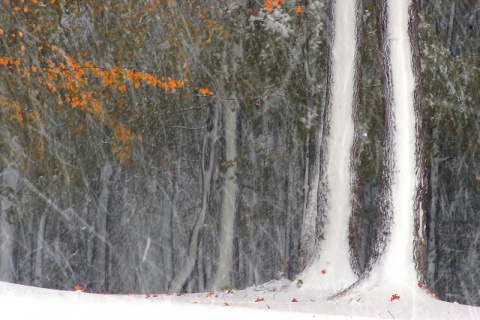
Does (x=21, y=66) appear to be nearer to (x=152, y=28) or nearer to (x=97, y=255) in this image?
(x=152, y=28)

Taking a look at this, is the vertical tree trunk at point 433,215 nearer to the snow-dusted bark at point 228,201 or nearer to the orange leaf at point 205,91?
the snow-dusted bark at point 228,201

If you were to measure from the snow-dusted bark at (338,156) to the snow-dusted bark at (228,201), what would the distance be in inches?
226

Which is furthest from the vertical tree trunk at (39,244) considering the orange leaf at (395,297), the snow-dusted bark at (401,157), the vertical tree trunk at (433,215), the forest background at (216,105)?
the orange leaf at (395,297)

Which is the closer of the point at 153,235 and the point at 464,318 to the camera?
the point at 464,318

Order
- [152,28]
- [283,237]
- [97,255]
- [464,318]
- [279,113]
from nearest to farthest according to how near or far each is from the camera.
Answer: [464,318], [152,28], [279,113], [283,237], [97,255]

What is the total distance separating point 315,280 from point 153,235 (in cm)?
2480

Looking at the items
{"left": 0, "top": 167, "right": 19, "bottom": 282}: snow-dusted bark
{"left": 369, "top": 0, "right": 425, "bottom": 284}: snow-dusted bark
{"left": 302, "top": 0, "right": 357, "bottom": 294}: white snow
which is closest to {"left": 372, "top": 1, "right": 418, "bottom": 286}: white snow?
{"left": 369, "top": 0, "right": 425, "bottom": 284}: snow-dusted bark

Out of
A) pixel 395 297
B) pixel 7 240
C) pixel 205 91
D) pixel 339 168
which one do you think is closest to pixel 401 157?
pixel 339 168

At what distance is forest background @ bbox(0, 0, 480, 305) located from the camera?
1212cm

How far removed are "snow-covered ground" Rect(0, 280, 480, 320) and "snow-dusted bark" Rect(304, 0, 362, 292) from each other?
46cm

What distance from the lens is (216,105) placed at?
1606 cm

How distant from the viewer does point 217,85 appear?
14.1 m

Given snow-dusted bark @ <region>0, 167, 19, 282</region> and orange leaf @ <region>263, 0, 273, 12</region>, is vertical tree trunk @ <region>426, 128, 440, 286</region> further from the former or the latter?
snow-dusted bark @ <region>0, 167, 19, 282</region>

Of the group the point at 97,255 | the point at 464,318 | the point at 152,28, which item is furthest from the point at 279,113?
the point at 97,255
